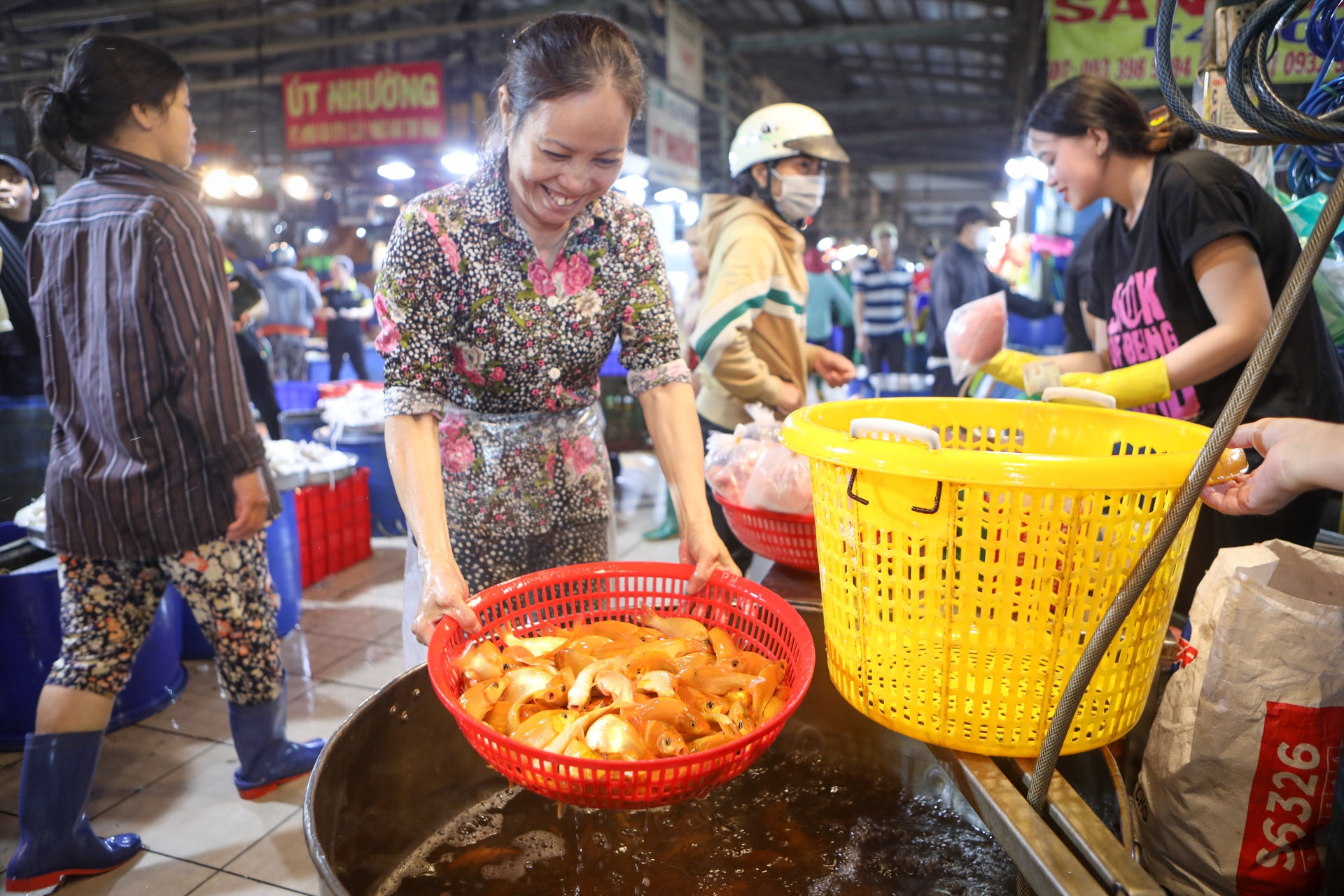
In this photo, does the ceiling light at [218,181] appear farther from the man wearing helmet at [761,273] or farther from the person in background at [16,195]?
the man wearing helmet at [761,273]

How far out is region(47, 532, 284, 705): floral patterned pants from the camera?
86.3 inches

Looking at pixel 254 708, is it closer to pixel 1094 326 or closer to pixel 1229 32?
pixel 1094 326

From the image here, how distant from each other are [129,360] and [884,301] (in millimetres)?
8724

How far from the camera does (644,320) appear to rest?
5.80ft

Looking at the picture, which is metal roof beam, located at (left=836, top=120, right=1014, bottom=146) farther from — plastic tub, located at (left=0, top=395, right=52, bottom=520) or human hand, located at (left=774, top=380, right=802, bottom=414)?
plastic tub, located at (left=0, top=395, right=52, bottom=520)

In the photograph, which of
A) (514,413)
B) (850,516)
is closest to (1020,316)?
(514,413)

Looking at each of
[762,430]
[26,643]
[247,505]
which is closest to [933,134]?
[762,430]

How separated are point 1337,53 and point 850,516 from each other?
4.64 feet

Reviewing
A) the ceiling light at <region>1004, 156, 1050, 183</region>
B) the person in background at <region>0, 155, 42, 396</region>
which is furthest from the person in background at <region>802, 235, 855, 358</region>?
the person in background at <region>0, 155, 42, 396</region>

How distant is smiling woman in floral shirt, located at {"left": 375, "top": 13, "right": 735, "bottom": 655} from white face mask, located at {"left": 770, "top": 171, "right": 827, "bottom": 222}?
135 centimetres

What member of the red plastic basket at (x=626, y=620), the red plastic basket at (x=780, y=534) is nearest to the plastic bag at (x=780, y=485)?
the red plastic basket at (x=780, y=534)

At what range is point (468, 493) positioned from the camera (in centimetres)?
184

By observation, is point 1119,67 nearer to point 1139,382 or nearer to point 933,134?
point 1139,382

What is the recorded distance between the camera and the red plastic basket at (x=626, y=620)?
96cm
